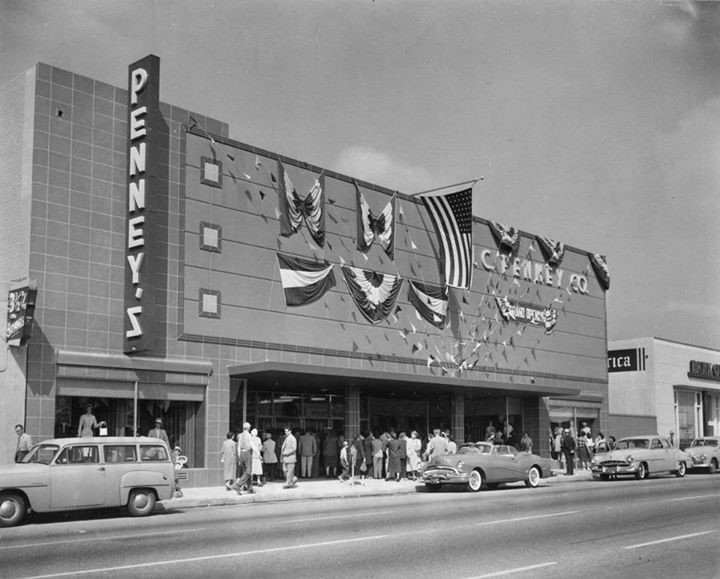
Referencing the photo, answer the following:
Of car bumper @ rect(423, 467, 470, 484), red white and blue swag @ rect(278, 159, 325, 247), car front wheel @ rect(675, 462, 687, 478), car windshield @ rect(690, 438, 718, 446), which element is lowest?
car front wheel @ rect(675, 462, 687, 478)

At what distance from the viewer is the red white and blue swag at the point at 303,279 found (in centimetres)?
2883

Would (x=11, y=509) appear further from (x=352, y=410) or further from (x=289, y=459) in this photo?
(x=352, y=410)

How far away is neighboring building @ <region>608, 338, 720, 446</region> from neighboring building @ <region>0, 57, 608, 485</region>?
19966 mm

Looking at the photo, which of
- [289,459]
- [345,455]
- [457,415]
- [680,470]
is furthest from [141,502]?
[680,470]

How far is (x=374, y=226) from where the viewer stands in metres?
32.7

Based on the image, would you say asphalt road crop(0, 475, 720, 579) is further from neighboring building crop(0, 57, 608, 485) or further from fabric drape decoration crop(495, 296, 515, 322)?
fabric drape decoration crop(495, 296, 515, 322)

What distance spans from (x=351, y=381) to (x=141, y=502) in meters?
11.8

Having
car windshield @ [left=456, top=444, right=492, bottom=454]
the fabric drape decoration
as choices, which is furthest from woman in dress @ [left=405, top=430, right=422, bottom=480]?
the fabric drape decoration

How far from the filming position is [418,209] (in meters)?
35.4

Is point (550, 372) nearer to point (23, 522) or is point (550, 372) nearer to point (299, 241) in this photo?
point (299, 241)

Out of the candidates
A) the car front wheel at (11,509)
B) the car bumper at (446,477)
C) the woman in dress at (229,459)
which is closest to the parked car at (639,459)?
the car bumper at (446,477)

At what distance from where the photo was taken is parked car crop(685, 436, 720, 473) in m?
35.5

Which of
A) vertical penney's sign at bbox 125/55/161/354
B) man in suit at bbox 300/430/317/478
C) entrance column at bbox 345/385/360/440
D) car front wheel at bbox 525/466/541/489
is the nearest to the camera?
vertical penney's sign at bbox 125/55/161/354

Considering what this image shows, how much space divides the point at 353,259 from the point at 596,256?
20.3 m
